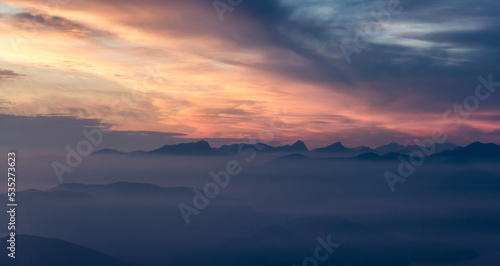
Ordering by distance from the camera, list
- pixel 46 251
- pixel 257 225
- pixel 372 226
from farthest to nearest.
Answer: pixel 372 226, pixel 257 225, pixel 46 251

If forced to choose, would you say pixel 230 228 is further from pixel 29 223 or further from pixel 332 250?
pixel 29 223

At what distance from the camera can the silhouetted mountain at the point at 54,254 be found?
309ft

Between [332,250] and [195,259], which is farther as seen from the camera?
[332,250]

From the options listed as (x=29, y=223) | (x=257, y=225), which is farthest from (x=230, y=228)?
(x=29, y=223)

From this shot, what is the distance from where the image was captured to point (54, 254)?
9950 cm

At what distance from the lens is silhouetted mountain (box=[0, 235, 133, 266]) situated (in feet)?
309

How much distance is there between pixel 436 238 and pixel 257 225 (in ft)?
258

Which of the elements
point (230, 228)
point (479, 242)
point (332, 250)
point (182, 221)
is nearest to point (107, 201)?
point (182, 221)

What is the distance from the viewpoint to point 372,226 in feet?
617

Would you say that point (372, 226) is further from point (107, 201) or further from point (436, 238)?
point (107, 201)

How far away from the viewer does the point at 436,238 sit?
170 metres

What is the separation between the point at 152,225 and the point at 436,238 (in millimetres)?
A: 121337

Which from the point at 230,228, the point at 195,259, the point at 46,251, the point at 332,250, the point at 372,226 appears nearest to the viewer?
the point at 46,251

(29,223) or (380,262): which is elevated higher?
(29,223)
